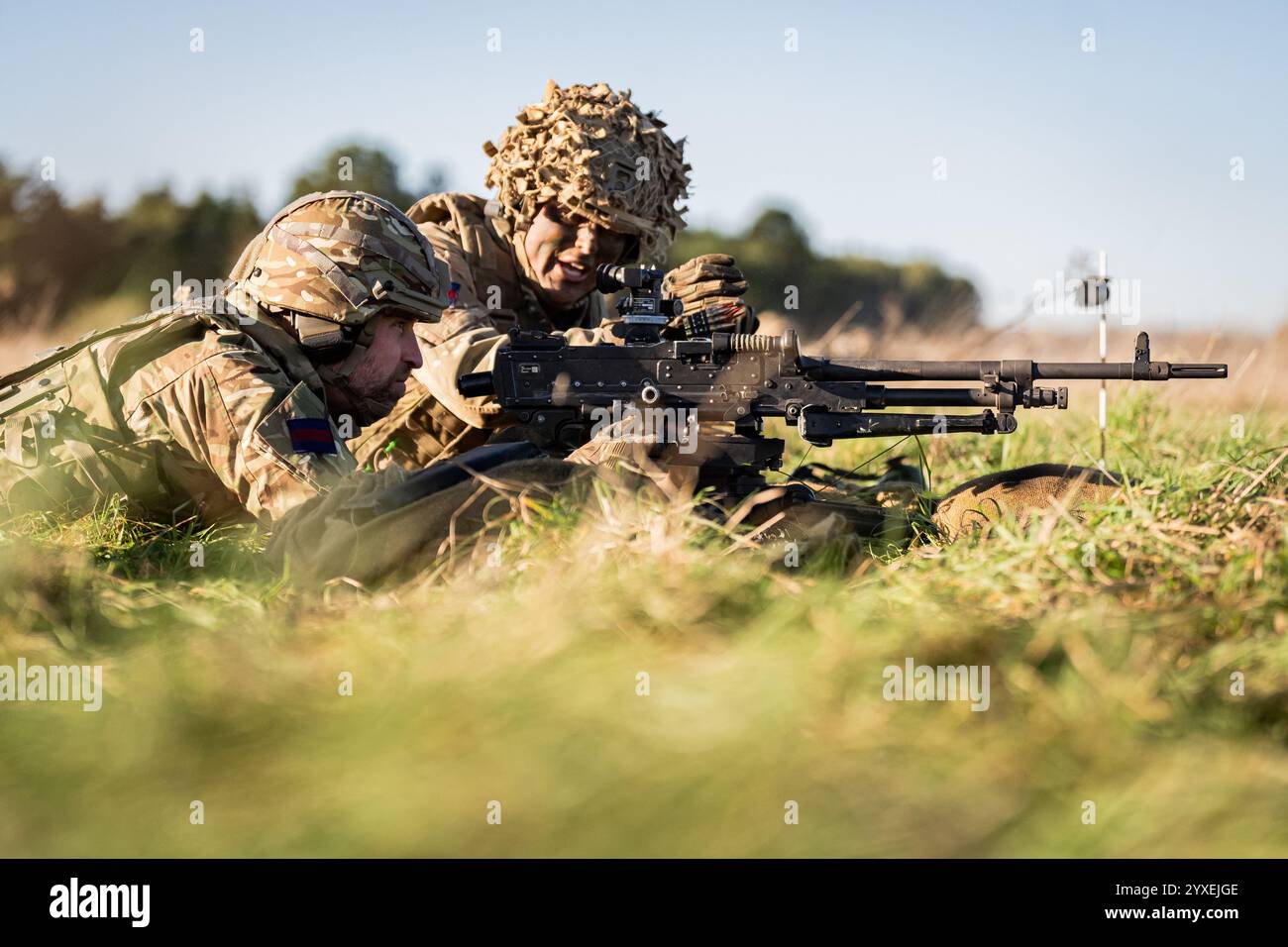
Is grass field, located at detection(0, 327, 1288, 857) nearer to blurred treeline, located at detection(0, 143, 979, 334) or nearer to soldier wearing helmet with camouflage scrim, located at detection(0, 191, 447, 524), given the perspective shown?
soldier wearing helmet with camouflage scrim, located at detection(0, 191, 447, 524)

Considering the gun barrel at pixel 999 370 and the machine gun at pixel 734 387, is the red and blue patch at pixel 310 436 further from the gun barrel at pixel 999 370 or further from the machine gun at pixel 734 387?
the gun barrel at pixel 999 370

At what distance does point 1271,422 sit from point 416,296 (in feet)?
17.9

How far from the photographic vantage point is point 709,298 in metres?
5.69

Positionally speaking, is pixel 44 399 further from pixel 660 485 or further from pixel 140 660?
pixel 660 485

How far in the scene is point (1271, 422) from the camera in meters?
7.71

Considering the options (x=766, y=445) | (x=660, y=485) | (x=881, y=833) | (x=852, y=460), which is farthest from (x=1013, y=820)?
(x=852, y=460)

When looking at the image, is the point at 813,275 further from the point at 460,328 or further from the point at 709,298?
the point at 709,298

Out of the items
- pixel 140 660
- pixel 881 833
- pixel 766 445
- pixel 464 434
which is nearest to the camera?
pixel 881 833

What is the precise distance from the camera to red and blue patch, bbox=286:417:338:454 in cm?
432

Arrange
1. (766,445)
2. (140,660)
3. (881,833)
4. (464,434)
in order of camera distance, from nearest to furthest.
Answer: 1. (881,833)
2. (140,660)
3. (766,445)
4. (464,434)

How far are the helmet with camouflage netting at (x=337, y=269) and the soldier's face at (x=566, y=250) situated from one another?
74.8 inches

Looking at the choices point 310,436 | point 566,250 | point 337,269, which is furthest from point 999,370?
point 310,436

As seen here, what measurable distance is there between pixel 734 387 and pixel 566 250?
1.86 meters

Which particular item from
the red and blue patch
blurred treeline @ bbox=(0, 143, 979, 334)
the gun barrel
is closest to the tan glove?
the gun barrel
